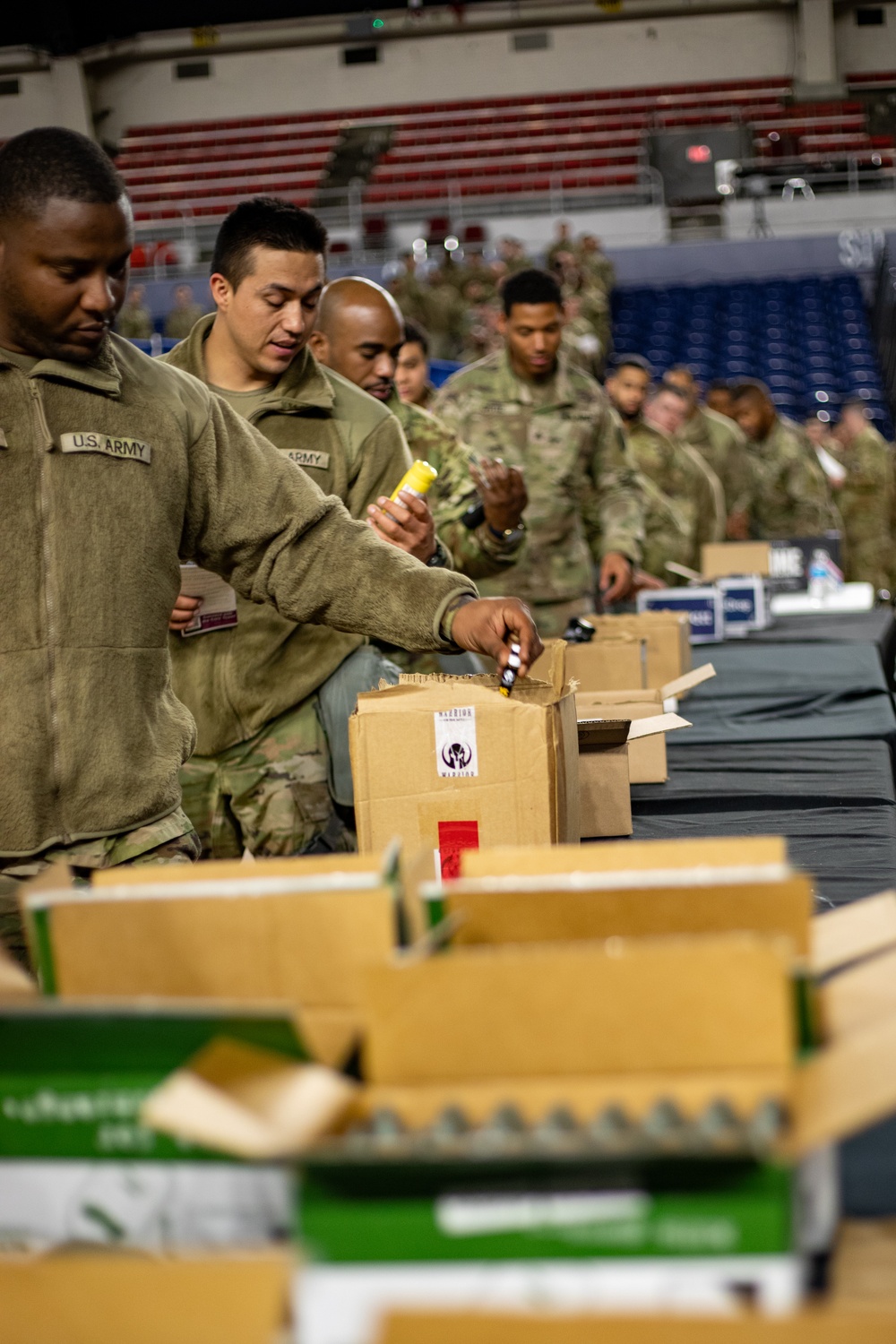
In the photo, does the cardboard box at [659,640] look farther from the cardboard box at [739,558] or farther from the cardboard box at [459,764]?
the cardboard box at [739,558]

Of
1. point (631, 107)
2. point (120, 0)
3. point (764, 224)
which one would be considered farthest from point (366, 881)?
point (120, 0)

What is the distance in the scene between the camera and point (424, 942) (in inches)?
34.5

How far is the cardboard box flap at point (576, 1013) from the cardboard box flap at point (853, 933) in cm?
19

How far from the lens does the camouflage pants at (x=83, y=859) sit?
1.56m

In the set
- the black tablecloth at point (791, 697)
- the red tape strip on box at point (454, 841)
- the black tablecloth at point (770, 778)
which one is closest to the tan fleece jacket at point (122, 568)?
the red tape strip on box at point (454, 841)

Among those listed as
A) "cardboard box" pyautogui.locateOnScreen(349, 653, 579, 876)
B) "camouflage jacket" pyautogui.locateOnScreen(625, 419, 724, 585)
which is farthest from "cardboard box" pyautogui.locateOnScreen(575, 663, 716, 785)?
"camouflage jacket" pyautogui.locateOnScreen(625, 419, 724, 585)

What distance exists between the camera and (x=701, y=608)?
14.7ft

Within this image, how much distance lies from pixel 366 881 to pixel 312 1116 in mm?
236

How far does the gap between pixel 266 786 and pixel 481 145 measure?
16.4m

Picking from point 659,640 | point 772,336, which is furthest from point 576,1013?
point 772,336

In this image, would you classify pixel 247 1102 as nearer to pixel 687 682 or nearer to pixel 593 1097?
pixel 593 1097

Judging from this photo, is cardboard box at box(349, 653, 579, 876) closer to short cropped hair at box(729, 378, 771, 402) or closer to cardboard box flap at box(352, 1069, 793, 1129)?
cardboard box flap at box(352, 1069, 793, 1129)

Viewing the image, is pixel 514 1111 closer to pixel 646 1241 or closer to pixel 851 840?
pixel 646 1241

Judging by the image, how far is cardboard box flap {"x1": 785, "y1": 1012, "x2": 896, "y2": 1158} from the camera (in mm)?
745
